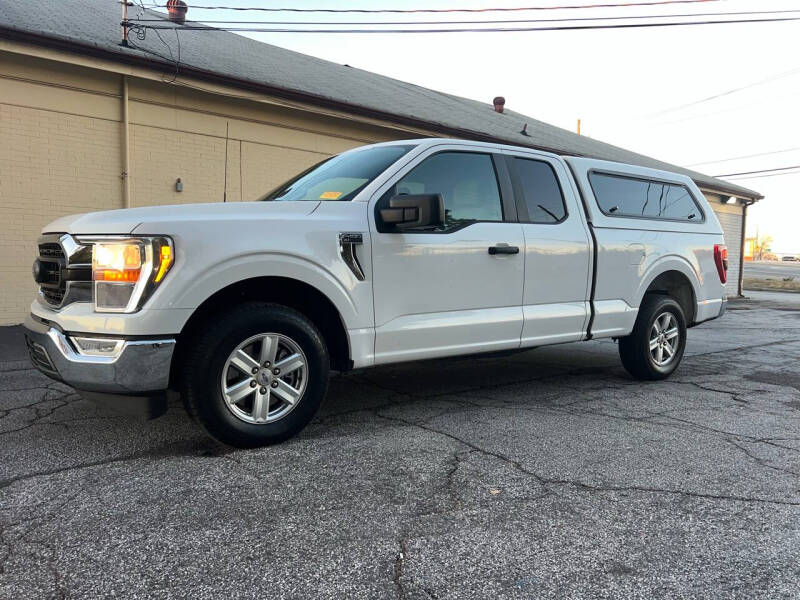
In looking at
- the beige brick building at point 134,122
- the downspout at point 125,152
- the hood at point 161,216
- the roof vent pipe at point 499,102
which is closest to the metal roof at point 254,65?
the beige brick building at point 134,122

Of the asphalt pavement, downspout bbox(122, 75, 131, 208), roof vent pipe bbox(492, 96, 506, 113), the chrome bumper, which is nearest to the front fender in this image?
the chrome bumper

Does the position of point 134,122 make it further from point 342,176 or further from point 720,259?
point 720,259

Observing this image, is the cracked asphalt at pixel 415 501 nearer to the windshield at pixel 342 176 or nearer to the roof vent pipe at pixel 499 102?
the windshield at pixel 342 176

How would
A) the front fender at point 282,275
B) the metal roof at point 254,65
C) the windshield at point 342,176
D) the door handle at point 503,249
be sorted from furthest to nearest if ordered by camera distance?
the metal roof at point 254,65, the door handle at point 503,249, the windshield at point 342,176, the front fender at point 282,275

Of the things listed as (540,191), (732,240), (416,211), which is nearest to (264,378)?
(416,211)

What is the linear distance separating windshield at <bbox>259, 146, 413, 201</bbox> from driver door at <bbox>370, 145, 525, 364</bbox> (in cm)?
20

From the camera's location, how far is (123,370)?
3.31 metres

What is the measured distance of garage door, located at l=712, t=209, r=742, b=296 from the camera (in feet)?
76.2

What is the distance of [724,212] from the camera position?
23453 millimetres

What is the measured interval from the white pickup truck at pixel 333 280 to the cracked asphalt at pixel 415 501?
1.60 ft

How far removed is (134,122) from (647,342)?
7692mm

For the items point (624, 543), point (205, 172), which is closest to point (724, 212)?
point (205, 172)

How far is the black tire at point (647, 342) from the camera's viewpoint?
19.3ft

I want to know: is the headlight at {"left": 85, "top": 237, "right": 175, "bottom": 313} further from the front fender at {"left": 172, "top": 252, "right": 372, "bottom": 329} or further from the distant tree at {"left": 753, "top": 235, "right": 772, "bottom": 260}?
the distant tree at {"left": 753, "top": 235, "right": 772, "bottom": 260}
